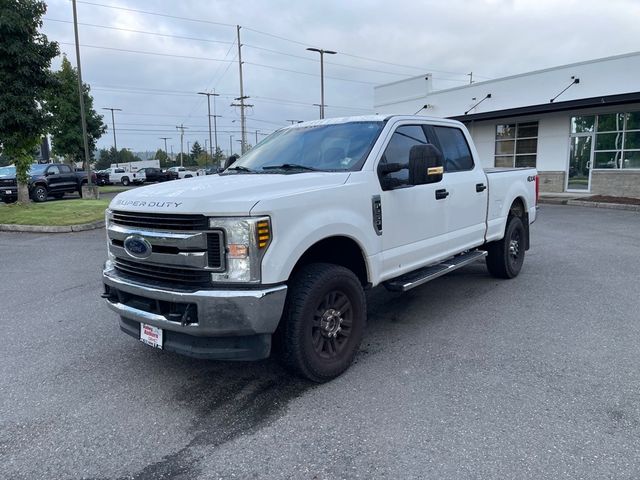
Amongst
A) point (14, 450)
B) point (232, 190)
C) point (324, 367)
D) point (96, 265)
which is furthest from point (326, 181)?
point (96, 265)

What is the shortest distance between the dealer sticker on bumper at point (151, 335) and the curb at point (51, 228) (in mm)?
10260

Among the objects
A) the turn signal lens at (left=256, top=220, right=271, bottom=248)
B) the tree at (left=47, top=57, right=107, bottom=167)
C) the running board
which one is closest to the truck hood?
the turn signal lens at (left=256, top=220, right=271, bottom=248)

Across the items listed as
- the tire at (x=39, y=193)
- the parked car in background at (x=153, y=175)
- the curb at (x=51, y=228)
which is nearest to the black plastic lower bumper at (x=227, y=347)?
the curb at (x=51, y=228)

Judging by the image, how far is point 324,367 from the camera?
12.2 ft

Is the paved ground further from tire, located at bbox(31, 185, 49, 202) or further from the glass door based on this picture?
tire, located at bbox(31, 185, 49, 202)

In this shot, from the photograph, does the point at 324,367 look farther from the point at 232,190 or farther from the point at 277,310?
the point at 232,190

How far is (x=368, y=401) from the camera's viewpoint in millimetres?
3498

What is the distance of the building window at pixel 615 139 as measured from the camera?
18.4m

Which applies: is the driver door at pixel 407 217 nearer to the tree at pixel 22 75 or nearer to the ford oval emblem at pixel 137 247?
the ford oval emblem at pixel 137 247

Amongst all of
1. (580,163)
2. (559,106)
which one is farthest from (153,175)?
(580,163)

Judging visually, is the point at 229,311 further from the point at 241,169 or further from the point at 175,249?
the point at 241,169

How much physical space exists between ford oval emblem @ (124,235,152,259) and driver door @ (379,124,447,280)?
6.36 ft

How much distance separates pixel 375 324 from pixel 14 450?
3291mm

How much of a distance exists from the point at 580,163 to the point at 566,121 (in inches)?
73.2
